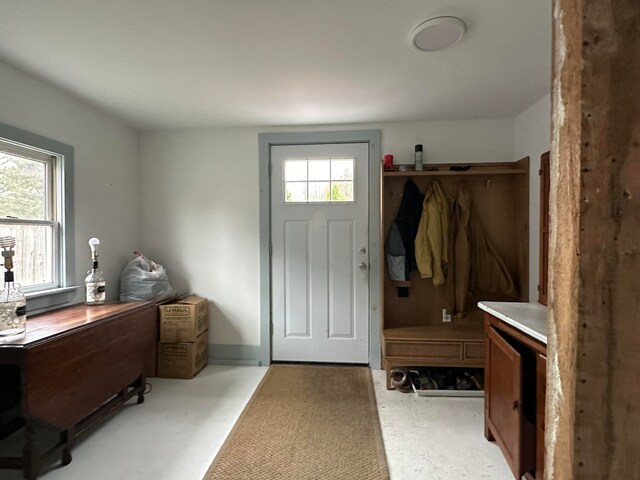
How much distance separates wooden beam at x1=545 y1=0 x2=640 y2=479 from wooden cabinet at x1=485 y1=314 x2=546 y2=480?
0.59 metres

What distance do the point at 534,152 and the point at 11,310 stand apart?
340cm

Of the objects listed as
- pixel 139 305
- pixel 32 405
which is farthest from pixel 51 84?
pixel 32 405

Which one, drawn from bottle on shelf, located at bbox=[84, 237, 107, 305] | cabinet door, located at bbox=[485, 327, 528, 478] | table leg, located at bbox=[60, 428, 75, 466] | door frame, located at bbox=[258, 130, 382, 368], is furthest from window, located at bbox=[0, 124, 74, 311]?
cabinet door, located at bbox=[485, 327, 528, 478]

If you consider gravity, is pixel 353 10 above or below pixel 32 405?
above

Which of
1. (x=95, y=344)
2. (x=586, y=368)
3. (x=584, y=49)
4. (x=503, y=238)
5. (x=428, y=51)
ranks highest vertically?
(x=428, y=51)

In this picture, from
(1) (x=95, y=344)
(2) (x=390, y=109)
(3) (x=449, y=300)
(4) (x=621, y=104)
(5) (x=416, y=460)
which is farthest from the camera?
(3) (x=449, y=300)

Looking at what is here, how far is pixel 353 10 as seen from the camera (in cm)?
132

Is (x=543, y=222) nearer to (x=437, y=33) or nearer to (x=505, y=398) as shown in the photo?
(x=505, y=398)

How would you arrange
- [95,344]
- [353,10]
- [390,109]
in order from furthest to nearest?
[390,109], [95,344], [353,10]

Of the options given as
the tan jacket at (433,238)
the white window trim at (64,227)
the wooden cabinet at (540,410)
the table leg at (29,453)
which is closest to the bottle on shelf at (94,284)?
the white window trim at (64,227)

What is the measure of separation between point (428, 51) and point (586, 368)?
1599 mm

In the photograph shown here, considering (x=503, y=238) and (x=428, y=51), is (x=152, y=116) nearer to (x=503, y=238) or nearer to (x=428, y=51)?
(x=428, y=51)

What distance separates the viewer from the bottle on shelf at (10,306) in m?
1.48

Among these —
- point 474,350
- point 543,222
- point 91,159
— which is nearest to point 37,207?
point 91,159
